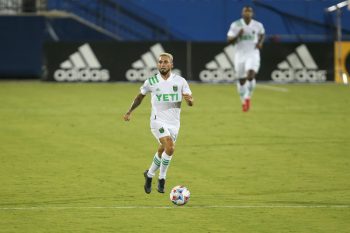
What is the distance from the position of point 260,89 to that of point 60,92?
6792 mm

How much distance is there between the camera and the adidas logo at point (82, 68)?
37531mm

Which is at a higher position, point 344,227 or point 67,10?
point 67,10

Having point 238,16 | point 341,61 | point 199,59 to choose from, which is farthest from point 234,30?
point 238,16

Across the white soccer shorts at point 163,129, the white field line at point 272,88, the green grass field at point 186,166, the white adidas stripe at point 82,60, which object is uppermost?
the white adidas stripe at point 82,60

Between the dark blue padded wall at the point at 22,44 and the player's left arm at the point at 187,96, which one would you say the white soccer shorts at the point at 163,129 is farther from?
the dark blue padded wall at the point at 22,44

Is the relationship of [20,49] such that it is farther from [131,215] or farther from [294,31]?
[131,215]

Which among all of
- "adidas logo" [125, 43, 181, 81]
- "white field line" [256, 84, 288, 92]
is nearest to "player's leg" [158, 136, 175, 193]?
"white field line" [256, 84, 288, 92]

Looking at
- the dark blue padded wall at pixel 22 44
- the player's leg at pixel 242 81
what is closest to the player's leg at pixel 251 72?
the player's leg at pixel 242 81

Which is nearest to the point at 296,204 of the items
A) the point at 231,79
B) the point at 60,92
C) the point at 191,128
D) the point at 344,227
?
the point at 344,227

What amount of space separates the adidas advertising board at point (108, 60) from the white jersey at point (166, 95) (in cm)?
2282

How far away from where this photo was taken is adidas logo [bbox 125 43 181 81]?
37.2 meters

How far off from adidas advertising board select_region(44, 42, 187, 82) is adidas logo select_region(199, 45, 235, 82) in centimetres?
86

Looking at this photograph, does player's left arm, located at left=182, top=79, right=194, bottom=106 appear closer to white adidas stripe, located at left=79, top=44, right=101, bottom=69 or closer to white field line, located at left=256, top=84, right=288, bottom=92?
white field line, located at left=256, top=84, right=288, bottom=92

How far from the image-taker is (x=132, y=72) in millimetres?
37562
